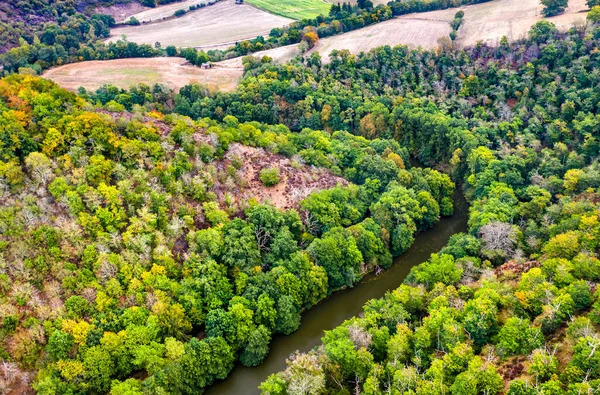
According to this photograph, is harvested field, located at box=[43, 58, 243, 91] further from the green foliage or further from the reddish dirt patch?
the reddish dirt patch

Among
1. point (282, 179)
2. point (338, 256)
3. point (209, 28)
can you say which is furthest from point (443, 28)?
point (338, 256)

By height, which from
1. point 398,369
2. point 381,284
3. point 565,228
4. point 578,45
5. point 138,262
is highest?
point 578,45

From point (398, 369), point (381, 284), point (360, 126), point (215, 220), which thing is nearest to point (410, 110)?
point (360, 126)

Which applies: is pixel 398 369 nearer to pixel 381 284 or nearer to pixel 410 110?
pixel 381 284

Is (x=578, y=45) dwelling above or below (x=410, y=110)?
above

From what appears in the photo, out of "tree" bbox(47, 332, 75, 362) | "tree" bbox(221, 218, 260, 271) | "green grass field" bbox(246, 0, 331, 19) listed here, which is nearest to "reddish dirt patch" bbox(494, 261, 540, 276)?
"tree" bbox(221, 218, 260, 271)

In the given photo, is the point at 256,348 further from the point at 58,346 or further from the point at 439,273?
the point at 439,273
